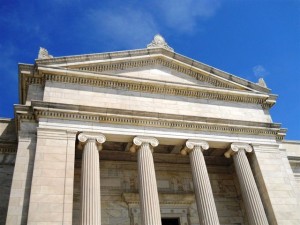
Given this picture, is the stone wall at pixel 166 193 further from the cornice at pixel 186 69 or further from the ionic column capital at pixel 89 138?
the cornice at pixel 186 69

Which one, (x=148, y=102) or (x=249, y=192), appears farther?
(x=148, y=102)

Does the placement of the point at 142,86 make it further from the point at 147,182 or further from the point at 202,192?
the point at 202,192

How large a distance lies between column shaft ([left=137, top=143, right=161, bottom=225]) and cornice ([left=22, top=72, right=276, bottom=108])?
4.02 metres

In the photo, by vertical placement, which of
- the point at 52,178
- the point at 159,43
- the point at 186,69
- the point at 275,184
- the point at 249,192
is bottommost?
the point at 249,192

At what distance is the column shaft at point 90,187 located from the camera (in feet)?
49.4

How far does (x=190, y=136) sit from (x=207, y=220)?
4705mm

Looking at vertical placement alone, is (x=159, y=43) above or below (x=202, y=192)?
above

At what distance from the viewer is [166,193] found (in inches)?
827

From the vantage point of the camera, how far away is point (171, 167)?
22.4m

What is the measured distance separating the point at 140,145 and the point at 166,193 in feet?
14.5

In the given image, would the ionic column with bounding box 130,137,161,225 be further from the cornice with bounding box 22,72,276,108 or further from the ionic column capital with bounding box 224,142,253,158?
the ionic column capital with bounding box 224,142,253,158

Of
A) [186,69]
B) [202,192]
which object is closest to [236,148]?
[202,192]

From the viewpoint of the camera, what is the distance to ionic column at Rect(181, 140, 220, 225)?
55.8 feet

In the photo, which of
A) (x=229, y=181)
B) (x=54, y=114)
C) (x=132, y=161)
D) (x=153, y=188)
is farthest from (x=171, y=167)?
(x=54, y=114)
